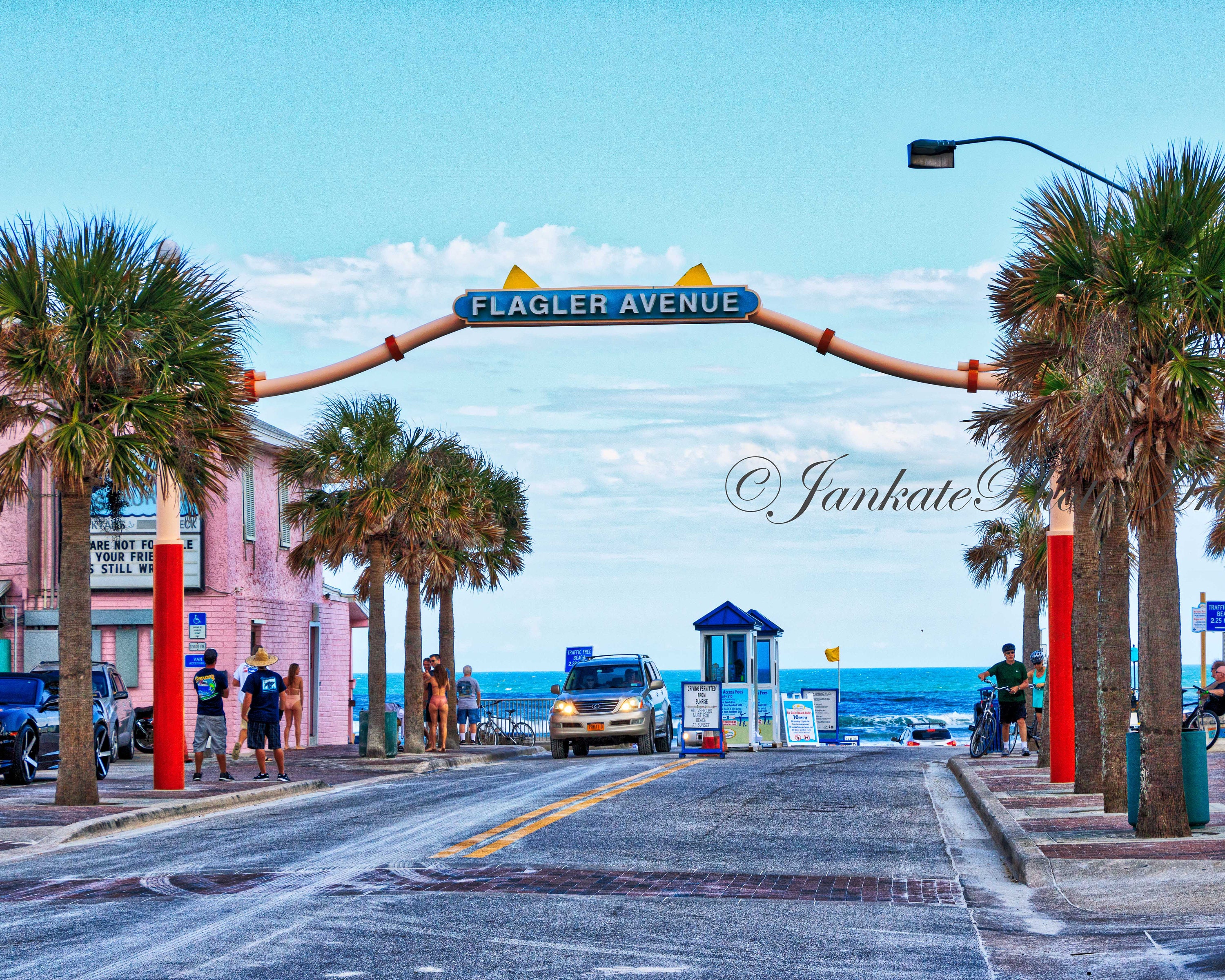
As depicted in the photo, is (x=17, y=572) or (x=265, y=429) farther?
(x=265, y=429)

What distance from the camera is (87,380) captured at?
689 inches

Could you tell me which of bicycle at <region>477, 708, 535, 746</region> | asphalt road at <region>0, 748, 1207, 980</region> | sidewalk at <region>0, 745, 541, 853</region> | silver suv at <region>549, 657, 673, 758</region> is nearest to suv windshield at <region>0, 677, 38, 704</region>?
sidewalk at <region>0, 745, 541, 853</region>

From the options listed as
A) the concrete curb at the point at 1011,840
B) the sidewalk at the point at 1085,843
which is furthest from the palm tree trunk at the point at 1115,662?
the concrete curb at the point at 1011,840

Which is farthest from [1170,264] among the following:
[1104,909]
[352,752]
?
[352,752]

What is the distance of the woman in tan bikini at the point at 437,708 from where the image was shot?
31.7 m

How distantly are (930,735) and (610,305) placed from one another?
146 feet

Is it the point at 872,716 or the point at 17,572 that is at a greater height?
the point at 17,572

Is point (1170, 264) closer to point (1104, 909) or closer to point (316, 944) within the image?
point (1104, 909)

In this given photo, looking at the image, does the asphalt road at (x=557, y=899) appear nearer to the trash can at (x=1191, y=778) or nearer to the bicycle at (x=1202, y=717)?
the trash can at (x=1191, y=778)

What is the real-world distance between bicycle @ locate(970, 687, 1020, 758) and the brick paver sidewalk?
6.06 meters

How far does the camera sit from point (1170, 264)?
12742 mm

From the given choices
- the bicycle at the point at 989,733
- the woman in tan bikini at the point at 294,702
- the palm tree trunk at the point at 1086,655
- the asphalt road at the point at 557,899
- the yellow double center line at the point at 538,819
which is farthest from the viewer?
the woman in tan bikini at the point at 294,702

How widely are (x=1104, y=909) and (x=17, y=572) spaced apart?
27.2 meters

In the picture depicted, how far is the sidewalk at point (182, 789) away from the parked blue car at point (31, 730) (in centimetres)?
30
